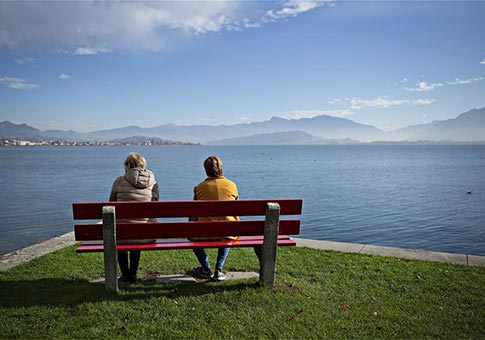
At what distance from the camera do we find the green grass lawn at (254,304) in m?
3.94

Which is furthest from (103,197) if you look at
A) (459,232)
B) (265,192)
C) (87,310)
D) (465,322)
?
(465,322)

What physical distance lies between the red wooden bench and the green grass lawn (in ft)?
1.57

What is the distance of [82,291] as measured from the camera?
481 cm

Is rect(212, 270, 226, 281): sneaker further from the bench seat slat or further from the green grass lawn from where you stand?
the bench seat slat

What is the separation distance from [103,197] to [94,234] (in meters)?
23.5

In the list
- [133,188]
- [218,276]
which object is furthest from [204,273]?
[133,188]

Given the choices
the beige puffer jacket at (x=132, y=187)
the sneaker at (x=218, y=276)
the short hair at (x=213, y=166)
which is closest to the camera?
the beige puffer jacket at (x=132, y=187)

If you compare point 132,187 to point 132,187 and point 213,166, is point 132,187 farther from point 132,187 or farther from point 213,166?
point 213,166

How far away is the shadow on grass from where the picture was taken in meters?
4.54

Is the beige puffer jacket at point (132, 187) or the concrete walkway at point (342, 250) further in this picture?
the concrete walkway at point (342, 250)

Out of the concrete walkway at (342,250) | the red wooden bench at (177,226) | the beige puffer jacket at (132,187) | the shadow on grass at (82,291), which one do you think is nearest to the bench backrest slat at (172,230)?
the red wooden bench at (177,226)

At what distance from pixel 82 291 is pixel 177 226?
1552mm

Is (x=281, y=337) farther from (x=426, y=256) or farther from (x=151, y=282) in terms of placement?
(x=426, y=256)

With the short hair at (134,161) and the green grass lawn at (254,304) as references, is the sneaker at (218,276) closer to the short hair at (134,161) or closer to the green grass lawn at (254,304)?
the green grass lawn at (254,304)
